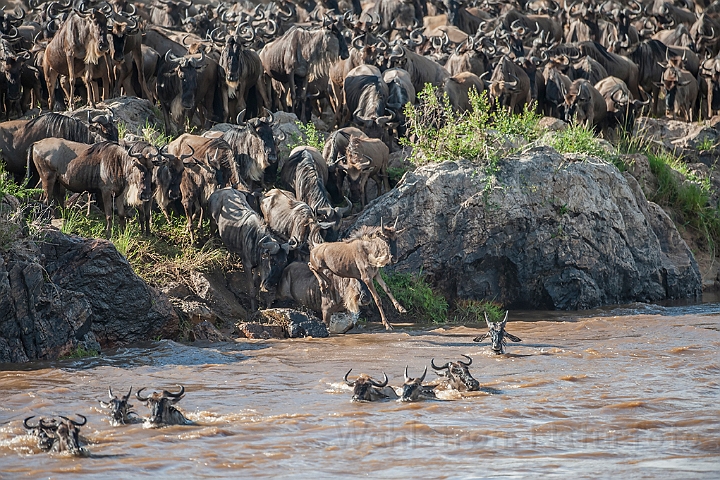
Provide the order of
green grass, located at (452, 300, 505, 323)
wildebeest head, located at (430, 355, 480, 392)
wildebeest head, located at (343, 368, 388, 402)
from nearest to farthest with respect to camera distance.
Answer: wildebeest head, located at (343, 368, 388, 402)
wildebeest head, located at (430, 355, 480, 392)
green grass, located at (452, 300, 505, 323)

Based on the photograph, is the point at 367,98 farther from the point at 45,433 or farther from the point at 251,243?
the point at 45,433

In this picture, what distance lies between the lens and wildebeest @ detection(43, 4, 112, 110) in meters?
16.1

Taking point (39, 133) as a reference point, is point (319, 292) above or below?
below

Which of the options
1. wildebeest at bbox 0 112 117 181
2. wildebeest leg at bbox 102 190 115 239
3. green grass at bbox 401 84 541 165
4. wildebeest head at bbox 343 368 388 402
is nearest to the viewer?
wildebeest head at bbox 343 368 388 402

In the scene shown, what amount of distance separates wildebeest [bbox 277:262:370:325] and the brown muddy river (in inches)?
32.0

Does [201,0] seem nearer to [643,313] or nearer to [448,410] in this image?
[643,313]

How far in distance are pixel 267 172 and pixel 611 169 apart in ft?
15.3

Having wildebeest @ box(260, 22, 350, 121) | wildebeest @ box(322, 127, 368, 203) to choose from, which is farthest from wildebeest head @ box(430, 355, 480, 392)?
wildebeest @ box(260, 22, 350, 121)

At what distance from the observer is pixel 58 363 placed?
999cm

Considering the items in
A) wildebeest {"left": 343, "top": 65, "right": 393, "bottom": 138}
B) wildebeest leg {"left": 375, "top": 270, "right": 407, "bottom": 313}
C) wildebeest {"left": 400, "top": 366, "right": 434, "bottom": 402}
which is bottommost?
wildebeest {"left": 400, "top": 366, "right": 434, "bottom": 402}

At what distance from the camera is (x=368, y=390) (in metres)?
8.41

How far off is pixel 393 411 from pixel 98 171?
6463mm

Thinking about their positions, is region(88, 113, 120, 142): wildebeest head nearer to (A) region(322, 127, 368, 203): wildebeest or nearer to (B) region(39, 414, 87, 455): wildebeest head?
(A) region(322, 127, 368, 203): wildebeest

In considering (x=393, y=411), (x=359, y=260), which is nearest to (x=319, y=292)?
(x=359, y=260)
